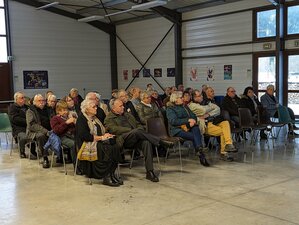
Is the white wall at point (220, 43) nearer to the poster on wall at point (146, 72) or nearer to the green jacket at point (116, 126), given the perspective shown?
the poster on wall at point (146, 72)

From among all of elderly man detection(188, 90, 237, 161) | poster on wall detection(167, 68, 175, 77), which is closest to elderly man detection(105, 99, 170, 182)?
elderly man detection(188, 90, 237, 161)

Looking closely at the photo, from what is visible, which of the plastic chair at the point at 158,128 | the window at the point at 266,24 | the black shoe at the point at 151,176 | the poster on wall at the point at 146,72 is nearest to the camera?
the black shoe at the point at 151,176

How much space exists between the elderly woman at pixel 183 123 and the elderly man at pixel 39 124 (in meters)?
1.88

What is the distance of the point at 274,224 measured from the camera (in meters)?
3.28

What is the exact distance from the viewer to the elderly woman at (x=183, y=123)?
5535mm

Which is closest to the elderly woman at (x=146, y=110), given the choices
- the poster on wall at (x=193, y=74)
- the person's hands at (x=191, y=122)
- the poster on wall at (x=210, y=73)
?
the person's hands at (x=191, y=122)

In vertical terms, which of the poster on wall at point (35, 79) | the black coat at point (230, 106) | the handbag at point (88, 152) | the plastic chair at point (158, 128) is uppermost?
the poster on wall at point (35, 79)

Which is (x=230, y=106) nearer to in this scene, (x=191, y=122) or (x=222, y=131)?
(x=222, y=131)

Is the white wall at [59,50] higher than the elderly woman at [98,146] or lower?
higher

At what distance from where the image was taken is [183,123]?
5574 millimetres

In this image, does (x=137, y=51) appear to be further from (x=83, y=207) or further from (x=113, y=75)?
(x=83, y=207)

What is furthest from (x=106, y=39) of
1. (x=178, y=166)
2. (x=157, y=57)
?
(x=178, y=166)

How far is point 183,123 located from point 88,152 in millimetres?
1658

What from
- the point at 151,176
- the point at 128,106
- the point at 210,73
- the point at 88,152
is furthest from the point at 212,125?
the point at 210,73
